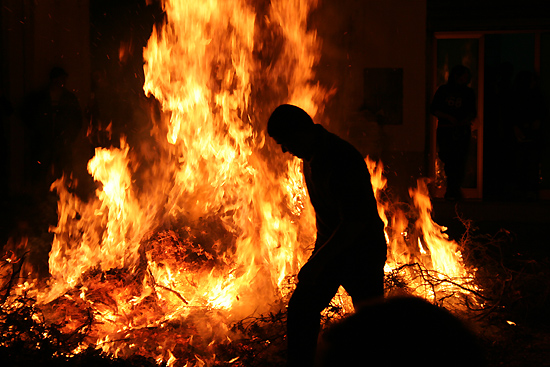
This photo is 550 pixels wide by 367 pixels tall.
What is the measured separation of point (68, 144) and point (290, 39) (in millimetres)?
4211

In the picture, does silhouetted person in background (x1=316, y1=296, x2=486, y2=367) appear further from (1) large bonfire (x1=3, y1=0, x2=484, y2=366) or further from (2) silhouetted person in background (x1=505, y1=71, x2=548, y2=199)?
(2) silhouetted person in background (x1=505, y1=71, x2=548, y2=199)

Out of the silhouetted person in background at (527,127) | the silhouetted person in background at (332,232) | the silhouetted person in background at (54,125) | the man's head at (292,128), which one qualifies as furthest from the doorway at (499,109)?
the man's head at (292,128)

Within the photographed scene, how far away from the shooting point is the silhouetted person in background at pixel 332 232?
3.13m

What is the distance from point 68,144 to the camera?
30.9 ft

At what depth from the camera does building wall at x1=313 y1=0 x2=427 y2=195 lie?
27.7 feet

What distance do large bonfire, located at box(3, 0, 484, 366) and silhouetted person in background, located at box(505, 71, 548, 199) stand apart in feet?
10.6

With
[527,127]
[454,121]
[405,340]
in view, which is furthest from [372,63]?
[405,340]

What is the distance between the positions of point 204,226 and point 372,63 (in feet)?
13.0

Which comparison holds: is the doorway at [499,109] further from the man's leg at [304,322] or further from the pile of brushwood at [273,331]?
the man's leg at [304,322]

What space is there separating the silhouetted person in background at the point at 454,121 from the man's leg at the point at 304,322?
6.68 m

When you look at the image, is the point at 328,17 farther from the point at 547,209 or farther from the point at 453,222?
the point at 547,209

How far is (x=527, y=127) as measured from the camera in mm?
9547

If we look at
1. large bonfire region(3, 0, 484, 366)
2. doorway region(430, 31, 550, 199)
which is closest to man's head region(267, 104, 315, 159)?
large bonfire region(3, 0, 484, 366)

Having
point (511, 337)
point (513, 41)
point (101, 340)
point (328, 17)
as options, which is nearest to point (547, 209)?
point (513, 41)
